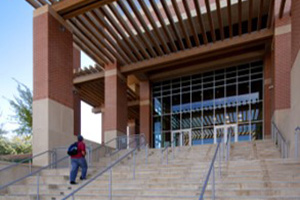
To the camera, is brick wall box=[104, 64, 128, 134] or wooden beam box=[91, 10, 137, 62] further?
brick wall box=[104, 64, 128, 134]

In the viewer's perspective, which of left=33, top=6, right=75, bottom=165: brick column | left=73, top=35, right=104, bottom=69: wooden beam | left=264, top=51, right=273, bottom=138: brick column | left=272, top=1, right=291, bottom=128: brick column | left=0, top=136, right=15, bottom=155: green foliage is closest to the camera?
left=33, top=6, right=75, bottom=165: brick column

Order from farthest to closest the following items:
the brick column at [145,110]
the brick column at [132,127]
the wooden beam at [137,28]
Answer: the brick column at [132,127] → the brick column at [145,110] → the wooden beam at [137,28]

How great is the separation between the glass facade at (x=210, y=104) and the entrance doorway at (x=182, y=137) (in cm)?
17

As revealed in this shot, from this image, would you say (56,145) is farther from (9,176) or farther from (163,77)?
(163,77)

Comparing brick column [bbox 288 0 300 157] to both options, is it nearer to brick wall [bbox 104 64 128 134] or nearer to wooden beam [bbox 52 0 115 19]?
wooden beam [bbox 52 0 115 19]

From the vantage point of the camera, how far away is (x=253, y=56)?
752 inches

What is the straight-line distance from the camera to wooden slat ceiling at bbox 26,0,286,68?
13.5m

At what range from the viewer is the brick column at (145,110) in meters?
22.2

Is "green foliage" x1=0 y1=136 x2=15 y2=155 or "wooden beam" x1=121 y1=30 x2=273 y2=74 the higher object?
"wooden beam" x1=121 y1=30 x2=273 y2=74

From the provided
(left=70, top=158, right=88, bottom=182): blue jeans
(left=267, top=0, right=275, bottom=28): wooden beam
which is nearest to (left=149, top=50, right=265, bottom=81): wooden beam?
(left=267, top=0, right=275, bottom=28): wooden beam

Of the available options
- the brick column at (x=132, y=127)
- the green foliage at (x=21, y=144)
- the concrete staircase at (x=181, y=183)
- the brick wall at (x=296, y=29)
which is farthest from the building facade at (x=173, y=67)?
the brick column at (x=132, y=127)

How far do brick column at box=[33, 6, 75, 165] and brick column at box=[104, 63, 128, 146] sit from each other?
208 inches

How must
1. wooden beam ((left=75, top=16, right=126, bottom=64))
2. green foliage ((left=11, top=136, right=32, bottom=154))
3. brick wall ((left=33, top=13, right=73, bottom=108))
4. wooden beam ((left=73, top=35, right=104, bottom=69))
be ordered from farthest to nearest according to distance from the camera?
1. green foliage ((left=11, top=136, right=32, bottom=154))
2. wooden beam ((left=73, top=35, right=104, bottom=69))
3. wooden beam ((left=75, top=16, right=126, bottom=64))
4. brick wall ((left=33, top=13, right=73, bottom=108))

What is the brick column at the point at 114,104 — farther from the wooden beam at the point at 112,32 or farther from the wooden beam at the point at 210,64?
the wooden beam at the point at 210,64
